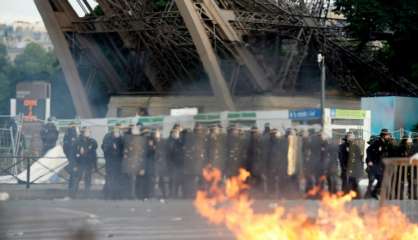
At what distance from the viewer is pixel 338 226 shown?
9.80m

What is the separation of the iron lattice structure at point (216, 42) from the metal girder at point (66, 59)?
0.18 ft

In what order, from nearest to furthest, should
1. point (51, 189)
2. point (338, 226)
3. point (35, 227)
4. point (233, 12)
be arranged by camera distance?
point (338, 226) → point (35, 227) → point (51, 189) → point (233, 12)

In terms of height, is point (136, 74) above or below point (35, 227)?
above

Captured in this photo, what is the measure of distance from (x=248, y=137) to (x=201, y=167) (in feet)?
4.02

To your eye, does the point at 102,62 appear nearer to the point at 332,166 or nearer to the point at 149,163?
the point at 149,163

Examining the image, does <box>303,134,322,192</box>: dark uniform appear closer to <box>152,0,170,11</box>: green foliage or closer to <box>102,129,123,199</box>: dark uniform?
<box>102,129,123,199</box>: dark uniform

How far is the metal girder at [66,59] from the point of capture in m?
44.8

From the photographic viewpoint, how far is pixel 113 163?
20.9m

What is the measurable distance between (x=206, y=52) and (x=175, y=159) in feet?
64.0

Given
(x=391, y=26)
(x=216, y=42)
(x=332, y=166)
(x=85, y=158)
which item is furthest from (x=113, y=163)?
(x=391, y=26)

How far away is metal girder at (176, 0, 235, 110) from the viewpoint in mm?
39125

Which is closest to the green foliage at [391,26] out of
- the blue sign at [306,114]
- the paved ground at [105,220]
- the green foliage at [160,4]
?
the green foliage at [160,4]

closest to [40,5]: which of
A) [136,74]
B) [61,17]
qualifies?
[61,17]

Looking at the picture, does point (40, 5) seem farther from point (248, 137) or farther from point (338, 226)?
point (338, 226)
